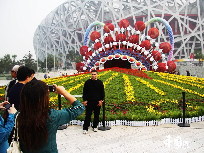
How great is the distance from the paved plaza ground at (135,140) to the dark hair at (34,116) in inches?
121

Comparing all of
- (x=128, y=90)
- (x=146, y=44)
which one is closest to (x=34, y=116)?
(x=128, y=90)

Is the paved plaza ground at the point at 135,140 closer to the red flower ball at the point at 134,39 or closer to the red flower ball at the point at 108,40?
the red flower ball at the point at 134,39

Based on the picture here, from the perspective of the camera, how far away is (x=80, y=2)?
8062 centimetres

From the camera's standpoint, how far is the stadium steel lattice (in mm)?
70625

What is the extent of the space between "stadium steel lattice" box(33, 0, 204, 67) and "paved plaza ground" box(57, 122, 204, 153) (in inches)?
2260

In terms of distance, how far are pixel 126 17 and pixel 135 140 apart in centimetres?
7133

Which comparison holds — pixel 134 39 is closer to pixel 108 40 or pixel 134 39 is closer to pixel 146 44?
pixel 146 44

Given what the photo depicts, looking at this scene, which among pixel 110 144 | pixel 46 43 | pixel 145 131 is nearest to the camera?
pixel 110 144

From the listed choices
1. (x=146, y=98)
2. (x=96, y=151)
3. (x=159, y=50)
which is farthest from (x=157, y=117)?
(x=159, y=50)

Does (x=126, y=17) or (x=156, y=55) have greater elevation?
(x=126, y=17)

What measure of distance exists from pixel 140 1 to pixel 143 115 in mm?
73186

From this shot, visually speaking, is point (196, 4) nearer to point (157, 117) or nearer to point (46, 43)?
point (46, 43)

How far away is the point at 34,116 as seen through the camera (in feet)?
7.79

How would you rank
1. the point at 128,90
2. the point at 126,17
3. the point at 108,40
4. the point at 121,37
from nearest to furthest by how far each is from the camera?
the point at 128,90, the point at 121,37, the point at 108,40, the point at 126,17
